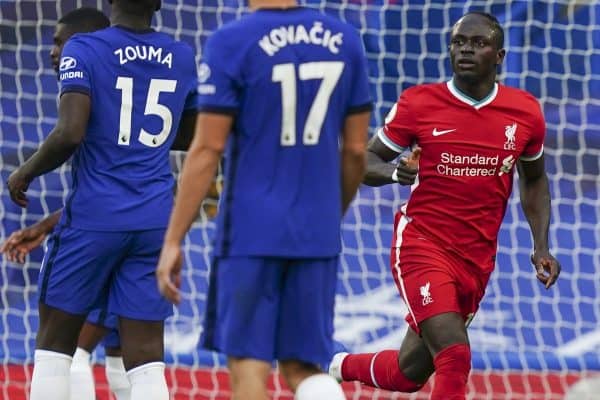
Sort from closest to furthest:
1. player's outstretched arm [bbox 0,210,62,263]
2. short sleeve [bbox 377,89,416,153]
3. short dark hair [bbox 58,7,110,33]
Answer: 1. player's outstretched arm [bbox 0,210,62,263]
2. short dark hair [bbox 58,7,110,33]
3. short sleeve [bbox 377,89,416,153]

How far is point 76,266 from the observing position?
5.46 meters

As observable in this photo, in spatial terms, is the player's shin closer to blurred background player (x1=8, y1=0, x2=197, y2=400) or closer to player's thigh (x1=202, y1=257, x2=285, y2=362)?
blurred background player (x1=8, y1=0, x2=197, y2=400)

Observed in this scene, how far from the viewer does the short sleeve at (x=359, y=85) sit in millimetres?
4539

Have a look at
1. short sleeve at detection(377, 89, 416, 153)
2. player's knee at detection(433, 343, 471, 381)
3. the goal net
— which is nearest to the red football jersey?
short sleeve at detection(377, 89, 416, 153)

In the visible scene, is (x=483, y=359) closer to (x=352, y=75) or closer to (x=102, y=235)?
(x=102, y=235)

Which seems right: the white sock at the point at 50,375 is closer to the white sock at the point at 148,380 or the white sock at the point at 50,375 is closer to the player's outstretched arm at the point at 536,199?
the white sock at the point at 148,380

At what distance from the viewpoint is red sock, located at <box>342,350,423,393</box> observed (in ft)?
21.1

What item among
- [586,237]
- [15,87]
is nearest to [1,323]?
[15,87]

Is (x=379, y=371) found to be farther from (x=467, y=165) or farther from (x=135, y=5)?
(x=135, y=5)

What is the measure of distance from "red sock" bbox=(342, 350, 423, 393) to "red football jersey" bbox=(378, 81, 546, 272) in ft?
1.99

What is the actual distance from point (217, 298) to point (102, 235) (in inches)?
42.6

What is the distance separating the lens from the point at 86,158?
5.48 m

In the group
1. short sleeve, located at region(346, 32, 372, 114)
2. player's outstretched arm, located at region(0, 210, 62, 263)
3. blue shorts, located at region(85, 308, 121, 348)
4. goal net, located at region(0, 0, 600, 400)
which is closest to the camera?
short sleeve, located at region(346, 32, 372, 114)

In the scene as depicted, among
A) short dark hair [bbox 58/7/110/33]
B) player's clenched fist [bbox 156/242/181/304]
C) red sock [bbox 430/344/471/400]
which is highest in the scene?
short dark hair [bbox 58/7/110/33]
